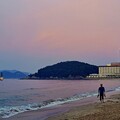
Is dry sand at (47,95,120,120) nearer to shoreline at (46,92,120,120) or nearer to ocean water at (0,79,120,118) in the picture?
shoreline at (46,92,120,120)

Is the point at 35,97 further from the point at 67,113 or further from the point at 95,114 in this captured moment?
the point at 95,114

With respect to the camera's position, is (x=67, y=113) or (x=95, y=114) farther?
(x=67, y=113)

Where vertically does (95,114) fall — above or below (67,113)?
above

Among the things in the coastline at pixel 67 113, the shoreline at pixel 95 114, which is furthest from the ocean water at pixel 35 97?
the shoreline at pixel 95 114

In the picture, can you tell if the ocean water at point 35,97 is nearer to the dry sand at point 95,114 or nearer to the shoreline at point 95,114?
the shoreline at point 95,114

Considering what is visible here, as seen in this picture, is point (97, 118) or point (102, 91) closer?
point (97, 118)

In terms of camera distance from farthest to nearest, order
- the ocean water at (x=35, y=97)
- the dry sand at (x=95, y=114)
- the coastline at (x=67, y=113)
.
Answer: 1. the ocean water at (x=35, y=97)
2. the coastline at (x=67, y=113)
3. the dry sand at (x=95, y=114)

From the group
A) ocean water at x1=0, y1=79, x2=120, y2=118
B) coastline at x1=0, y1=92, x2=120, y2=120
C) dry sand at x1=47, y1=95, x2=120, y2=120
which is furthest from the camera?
ocean water at x1=0, y1=79, x2=120, y2=118

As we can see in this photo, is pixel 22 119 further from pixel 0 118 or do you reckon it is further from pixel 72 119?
pixel 72 119

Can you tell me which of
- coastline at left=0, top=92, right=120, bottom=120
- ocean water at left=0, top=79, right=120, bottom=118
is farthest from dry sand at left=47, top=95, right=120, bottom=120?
ocean water at left=0, top=79, right=120, bottom=118

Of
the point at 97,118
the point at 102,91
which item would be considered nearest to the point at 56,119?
the point at 97,118

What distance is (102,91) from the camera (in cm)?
3250

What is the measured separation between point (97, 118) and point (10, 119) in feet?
23.1

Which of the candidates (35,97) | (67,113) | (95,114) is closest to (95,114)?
(95,114)
